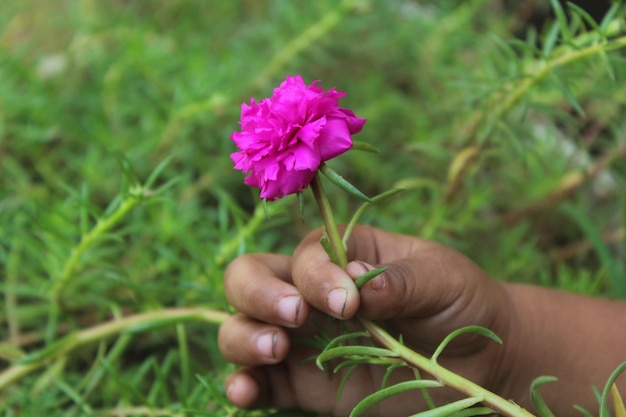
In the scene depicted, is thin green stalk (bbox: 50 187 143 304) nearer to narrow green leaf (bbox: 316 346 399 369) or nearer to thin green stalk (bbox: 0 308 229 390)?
thin green stalk (bbox: 0 308 229 390)

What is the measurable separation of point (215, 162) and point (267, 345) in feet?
2.33

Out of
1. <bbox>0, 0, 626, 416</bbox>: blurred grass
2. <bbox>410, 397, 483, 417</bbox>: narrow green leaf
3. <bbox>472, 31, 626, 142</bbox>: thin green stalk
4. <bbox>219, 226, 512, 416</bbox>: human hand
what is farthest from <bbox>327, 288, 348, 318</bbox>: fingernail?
<bbox>472, 31, 626, 142</bbox>: thin green stalk

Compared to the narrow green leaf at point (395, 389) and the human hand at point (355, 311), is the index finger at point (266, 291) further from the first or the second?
the narrow green leaf at point (395, 389)

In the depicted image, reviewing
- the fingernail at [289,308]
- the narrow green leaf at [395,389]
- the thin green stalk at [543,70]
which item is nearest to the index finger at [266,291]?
the fingernail at [289,308]

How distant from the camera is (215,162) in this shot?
131cm

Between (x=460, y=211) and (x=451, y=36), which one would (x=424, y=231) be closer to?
(x=460, y=211)

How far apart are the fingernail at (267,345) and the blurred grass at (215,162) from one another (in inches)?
4.8

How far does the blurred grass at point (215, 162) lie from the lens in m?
0.92

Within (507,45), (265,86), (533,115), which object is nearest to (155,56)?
(265,86)

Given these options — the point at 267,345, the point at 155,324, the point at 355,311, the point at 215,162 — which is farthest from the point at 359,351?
the point at 215,162

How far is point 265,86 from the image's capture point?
1.34 metres

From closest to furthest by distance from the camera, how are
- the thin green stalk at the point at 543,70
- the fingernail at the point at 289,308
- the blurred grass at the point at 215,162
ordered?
1. the fingernail at the point at 289,308
2. the thin green stalk at the point at 543,70
3. the blurred grass at the point at 215,162

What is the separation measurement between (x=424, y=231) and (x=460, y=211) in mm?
130

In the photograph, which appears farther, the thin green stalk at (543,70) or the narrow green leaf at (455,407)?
the thin green stalk at (543,70)
